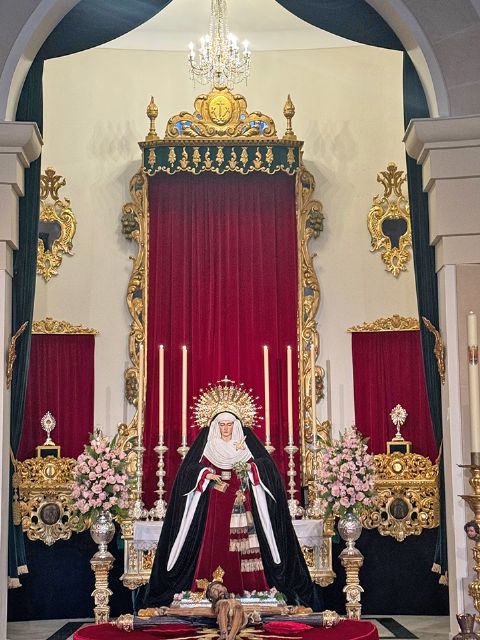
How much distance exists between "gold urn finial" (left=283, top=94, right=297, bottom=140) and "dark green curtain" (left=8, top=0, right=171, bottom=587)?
172 cm

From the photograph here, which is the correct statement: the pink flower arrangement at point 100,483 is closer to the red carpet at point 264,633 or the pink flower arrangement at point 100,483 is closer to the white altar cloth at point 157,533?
the white altar cloth at point 157,533

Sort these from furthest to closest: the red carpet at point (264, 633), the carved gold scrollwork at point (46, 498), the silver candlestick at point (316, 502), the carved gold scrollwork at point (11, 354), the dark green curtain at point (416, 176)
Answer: the carved gold scrollwork at point (46, 498) < the silver candlestick at point (316, 502) < the dark green curtain at point (416, 176) < the carved gold scrollwork at point (11, 354) < the red carpet at point (264, 633)

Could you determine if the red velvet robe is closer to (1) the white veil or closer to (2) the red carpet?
(1) the white veil

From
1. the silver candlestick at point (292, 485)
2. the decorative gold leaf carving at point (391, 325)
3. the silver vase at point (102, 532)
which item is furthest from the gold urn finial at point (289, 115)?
the silver vase at point (102, 532)

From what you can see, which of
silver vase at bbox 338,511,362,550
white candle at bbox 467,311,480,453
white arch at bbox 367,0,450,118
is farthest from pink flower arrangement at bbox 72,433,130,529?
white arch at bbox 367,0,450,118

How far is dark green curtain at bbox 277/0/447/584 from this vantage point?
643 cm

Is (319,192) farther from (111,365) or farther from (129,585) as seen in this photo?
(129,585)

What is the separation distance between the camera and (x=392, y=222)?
8.61m

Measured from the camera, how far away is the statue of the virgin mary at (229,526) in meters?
6.55

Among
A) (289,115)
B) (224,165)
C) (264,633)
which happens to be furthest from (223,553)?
(289,115)

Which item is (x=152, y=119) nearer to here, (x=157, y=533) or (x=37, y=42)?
(x=37, y=42)

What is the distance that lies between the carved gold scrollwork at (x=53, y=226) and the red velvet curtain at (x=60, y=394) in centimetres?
62

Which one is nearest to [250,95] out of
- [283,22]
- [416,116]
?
[283,22]

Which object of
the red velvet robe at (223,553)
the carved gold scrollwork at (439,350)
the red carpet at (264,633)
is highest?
the carved gold scrollwork at (439,350)
